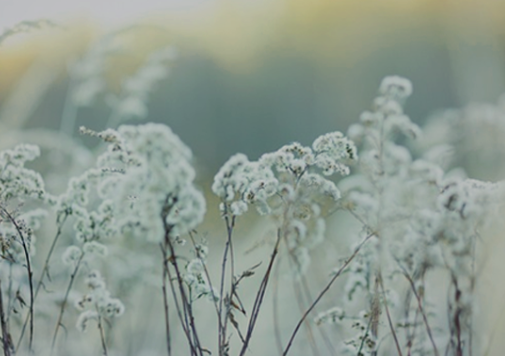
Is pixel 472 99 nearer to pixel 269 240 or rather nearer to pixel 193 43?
pixel 193 43

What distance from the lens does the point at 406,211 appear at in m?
1.10

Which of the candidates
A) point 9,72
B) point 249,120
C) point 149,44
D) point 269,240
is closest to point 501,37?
point 249,120

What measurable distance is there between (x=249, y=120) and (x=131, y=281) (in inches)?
61.5

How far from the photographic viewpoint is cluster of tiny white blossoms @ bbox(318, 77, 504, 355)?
95 centimetres

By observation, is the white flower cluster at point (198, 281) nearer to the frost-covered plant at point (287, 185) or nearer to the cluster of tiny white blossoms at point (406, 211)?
the frost-covered plant at point (287, 185)

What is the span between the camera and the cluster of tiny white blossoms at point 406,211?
95 centimetres

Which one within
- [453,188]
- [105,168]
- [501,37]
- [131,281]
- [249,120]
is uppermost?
[249,120]

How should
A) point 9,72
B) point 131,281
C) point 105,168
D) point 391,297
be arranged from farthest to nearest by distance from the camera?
point 9,72 → point 131,281 → point 391,297 → point 105,168

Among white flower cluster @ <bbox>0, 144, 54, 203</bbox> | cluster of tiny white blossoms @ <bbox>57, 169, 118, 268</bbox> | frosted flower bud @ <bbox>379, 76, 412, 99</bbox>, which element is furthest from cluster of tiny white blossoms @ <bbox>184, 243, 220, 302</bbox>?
frosted flower bud @ <bbox>379, 76, 412, 99</bbox>

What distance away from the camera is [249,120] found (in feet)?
10.5

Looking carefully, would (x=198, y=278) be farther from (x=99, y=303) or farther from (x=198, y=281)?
(x=99, y=303)

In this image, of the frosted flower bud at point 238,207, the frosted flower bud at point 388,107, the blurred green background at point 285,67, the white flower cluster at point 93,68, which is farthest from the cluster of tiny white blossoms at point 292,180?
the blurred green background at point 285,67

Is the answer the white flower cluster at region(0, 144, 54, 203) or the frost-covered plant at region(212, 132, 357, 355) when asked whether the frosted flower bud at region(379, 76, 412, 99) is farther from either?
the white flower cluster at region(0, 144, 54, 203)

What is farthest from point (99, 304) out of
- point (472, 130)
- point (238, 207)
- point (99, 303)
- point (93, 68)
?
point (93, 68)
